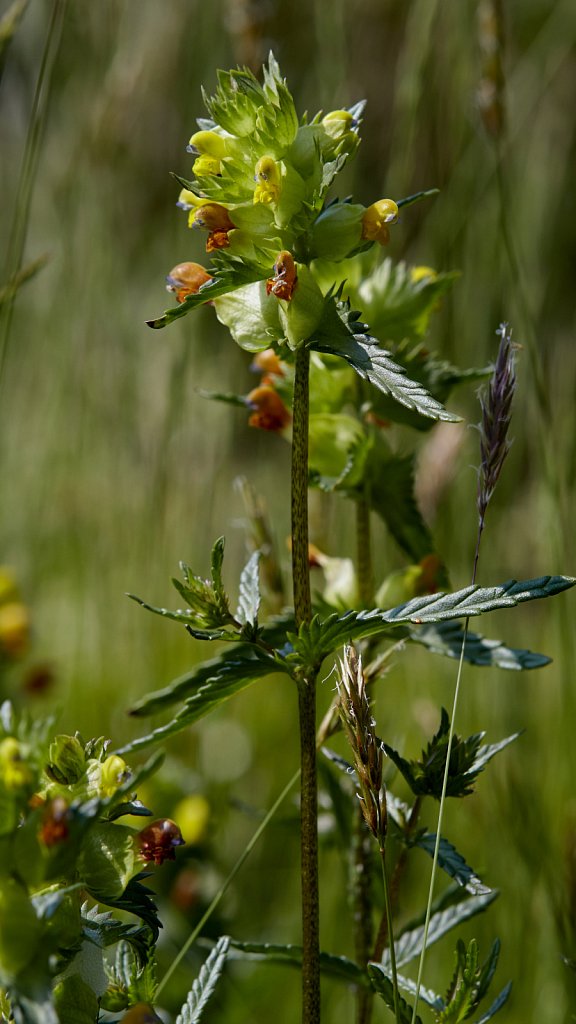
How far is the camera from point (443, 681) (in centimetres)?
134

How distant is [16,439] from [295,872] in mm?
1453

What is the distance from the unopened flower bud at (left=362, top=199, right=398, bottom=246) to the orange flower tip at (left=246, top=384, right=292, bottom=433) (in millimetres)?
165

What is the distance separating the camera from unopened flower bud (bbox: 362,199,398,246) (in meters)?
0.55

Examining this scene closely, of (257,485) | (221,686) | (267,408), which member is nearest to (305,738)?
(221,686)

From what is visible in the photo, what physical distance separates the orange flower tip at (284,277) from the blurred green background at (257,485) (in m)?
0.22

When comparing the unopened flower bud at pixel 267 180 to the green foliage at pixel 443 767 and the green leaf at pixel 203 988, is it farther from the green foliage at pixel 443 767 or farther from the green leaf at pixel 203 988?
the green leaf at pixel 203 988

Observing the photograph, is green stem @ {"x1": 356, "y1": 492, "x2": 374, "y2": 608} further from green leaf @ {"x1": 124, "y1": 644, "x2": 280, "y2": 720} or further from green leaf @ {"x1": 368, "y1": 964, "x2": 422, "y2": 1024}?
green leaf @ {"x1": 368, "y1": 964, "x2": 422, "y2": 1024}

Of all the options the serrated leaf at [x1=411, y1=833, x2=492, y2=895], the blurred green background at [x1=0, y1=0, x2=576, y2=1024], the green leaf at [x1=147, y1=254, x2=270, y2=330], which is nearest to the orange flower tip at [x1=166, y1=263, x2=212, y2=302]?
the green leaf at [x1=147, y1=254, x2=270, y2=330]

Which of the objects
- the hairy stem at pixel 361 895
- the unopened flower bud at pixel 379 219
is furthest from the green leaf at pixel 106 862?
the unopened flower bud at pixel 379 219

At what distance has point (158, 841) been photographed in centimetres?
50

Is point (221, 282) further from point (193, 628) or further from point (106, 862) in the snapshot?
point (106, 862)

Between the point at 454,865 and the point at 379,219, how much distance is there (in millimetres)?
367

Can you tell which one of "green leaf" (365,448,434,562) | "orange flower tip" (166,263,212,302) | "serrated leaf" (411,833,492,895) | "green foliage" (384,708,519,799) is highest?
"orange flower tip" (166,263,212,302)

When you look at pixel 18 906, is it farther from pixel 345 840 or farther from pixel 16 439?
pixel 16 439
